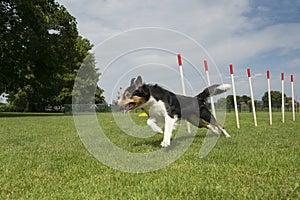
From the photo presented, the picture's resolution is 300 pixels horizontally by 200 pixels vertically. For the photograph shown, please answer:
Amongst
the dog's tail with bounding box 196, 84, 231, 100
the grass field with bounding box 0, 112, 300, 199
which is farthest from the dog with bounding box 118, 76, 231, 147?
the grass field with bounding box 0, 112, 300, 199

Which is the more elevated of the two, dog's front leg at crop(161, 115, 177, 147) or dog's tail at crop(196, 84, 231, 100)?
dog's tail at crop(196, 84, 231, 100)

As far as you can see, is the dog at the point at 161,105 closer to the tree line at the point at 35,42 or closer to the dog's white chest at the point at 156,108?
the dog's white chest at the point at 156,108

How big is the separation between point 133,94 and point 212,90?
284 centimetres

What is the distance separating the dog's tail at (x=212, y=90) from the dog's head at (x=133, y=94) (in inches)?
89.3

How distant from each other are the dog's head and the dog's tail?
2.27 meters

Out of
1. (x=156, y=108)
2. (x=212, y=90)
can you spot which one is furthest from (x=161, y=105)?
(x=212, y=90)

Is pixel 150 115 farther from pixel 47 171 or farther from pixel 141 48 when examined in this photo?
pixel 47 171

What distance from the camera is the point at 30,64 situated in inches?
1112

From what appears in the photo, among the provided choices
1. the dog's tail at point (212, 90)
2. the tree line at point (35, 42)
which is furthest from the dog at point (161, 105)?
the tree line at point (35, 42)

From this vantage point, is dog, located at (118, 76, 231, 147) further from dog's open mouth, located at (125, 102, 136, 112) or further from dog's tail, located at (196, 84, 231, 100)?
dog's tail, located at (196, 84, 231, 100)

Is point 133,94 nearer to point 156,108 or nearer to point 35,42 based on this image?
point 156,108

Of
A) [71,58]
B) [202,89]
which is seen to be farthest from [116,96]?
[71,58]

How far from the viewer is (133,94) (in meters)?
5.80

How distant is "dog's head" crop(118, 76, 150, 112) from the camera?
5.75 m
